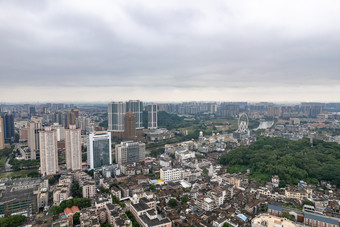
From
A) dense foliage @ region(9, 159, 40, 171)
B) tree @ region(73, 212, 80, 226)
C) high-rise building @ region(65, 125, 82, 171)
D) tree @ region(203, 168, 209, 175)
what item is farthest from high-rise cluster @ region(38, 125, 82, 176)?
tree @ region(203, 168, 209, 175)

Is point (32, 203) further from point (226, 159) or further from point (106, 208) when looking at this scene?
point (226, 159)

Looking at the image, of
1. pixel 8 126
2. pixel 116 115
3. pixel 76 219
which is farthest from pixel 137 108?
pixel 76 219

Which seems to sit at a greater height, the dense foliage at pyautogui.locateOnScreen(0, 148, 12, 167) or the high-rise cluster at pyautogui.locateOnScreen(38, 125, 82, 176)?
the high-rise cluster at pyautogui.locateOnScreen(38, 125, 82, 176)

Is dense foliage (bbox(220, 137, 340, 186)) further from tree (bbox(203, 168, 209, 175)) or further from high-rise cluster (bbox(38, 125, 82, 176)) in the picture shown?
high-rise cluster (bbox(38, 125, 82, 176))

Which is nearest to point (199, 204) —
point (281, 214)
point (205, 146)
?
point (281, 214)

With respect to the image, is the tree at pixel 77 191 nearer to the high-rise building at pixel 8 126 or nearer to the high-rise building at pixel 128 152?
the high-rise building at pixel 128 152

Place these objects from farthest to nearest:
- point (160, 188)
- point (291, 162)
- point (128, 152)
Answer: point (128, 152) < point (291, 162) < point (160, 188)

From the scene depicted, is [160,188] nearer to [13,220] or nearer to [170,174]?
[170,174]
